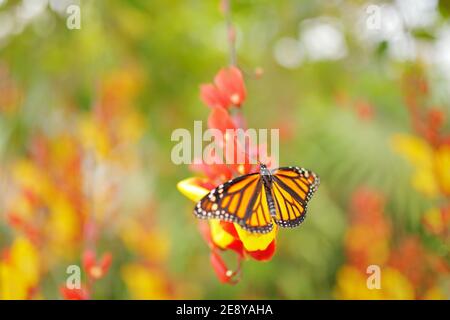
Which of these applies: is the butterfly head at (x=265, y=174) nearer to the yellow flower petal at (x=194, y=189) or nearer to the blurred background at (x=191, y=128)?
the yellow flower petal at (x=194, y=189)

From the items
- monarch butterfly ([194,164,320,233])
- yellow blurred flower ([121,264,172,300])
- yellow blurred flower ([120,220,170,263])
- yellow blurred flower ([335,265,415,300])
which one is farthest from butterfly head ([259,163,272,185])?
yellow blurred flower ([120,220,170,263])

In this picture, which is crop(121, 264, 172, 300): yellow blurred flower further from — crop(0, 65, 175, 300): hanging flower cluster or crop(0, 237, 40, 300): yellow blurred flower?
crop(0, 237, 40, 300): yellow blurred flower

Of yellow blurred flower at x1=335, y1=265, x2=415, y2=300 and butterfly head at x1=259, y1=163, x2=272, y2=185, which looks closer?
butterfly head at x1=259, y1=163, x2=272, y2=185

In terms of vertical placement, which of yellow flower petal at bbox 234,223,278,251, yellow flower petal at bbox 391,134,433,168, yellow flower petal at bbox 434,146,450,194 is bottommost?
yellow flower petal at bbox 234,223,278,251

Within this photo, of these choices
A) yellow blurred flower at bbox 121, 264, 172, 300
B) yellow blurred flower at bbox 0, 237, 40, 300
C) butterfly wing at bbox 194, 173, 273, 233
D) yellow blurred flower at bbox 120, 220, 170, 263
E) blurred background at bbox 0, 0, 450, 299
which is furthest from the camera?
yellow blurred flower at bbox 120, 220, 170, 263

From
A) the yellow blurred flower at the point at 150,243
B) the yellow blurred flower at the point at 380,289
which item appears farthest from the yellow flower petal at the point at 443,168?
the yellow blurred flower at the point at 150,243

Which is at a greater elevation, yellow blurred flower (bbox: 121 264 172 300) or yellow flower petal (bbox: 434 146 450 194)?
yellow flower petal (bbox: 434 146 450 194)

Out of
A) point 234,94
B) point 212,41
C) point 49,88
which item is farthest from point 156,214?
point 234,94

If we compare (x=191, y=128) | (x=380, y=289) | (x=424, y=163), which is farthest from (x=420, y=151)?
(x=191, y=128)
